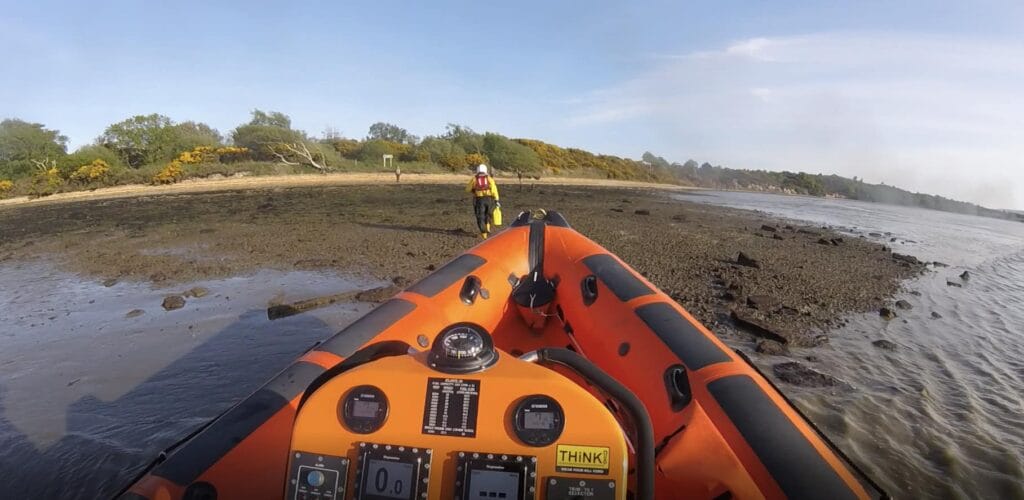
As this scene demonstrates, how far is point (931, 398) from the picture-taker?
13.8 feet

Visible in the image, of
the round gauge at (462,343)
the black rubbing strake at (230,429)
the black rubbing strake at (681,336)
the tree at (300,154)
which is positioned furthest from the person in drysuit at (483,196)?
the tree at (300,154)

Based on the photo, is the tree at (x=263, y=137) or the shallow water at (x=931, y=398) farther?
the tree at (x=263, y=137)

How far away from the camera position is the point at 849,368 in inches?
183

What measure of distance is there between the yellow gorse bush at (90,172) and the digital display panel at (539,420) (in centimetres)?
3370

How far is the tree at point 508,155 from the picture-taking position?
40.9 metres

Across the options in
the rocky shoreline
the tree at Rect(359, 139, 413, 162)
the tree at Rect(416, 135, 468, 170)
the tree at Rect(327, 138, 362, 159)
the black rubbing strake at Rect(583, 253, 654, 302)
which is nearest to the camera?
the black rubbing strake at Rect(583, 253, 654, 302)

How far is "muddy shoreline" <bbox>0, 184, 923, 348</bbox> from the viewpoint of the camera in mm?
6574

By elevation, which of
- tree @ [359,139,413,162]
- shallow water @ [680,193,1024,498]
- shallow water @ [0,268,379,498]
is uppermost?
tree @ [359,139,413,162]

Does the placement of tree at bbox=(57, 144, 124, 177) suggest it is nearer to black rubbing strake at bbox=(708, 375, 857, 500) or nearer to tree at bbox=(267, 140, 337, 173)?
tree at bbox=(267, 140, 337, 173)

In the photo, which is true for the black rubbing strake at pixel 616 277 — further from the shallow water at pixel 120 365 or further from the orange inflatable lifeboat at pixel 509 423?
the shallow water at pixel 120 365

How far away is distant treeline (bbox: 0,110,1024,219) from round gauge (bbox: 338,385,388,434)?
103 ft

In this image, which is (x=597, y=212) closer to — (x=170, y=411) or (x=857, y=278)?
(x=857, y=278)

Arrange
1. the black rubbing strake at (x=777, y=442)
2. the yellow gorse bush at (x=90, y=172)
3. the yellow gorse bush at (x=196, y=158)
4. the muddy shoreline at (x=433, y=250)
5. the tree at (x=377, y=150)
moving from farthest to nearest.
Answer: the tree at (x=377, y=150)
the yellow gorse bush at (x=196, y=158)
the yellow gorse bush at (x=90, y=172)
the muddy shoreline at (x=433, y=250)
the black rubbing strake at (x=777, y=442)

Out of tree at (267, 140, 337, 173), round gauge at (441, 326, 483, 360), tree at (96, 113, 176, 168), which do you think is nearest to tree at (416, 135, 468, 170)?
tree at (267, 140, 337, 173)
